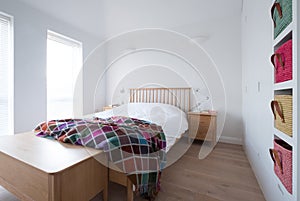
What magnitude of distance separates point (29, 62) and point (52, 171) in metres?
2.34

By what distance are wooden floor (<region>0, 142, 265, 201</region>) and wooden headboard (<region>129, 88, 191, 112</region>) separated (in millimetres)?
1128

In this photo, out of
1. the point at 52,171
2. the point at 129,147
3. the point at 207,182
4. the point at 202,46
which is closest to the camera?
the point at 52,171

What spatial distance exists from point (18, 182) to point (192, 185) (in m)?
1.42

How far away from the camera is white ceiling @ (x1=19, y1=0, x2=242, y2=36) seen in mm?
2264

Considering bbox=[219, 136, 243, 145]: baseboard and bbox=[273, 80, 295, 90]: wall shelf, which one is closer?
bbox=[273, 80, 295, 90]: wall shelf

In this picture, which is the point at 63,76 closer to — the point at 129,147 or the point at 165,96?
the point at 165,96

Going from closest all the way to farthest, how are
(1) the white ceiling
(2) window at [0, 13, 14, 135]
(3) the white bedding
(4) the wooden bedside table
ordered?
(3) the white bedding < (2) window at [0, 13, 14, 135] < (1) the white ceiling < (4) the wooden bedside table

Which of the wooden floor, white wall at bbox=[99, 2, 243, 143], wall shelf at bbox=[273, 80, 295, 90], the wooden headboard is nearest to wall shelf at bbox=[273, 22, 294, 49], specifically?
wall shelf at bbox=[273, 80, 295, 90]

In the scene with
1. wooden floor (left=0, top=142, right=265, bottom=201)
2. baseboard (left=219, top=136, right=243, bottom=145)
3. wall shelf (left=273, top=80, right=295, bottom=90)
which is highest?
wall shelf (left=273, top=80, right=295, bottom=90)

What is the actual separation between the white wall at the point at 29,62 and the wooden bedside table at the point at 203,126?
263cm

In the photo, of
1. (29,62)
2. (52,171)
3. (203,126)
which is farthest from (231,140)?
(29,62)

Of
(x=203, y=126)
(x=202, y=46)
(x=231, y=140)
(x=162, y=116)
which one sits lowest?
(x=231, y=140)

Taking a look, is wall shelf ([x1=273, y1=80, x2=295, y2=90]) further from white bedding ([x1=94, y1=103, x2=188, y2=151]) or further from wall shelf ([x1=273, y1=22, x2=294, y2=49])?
white bedding ([x1=94, y1=103, x2=188, y2=151])

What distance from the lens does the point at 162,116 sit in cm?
227
